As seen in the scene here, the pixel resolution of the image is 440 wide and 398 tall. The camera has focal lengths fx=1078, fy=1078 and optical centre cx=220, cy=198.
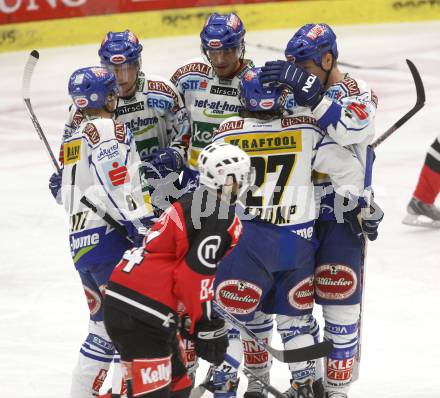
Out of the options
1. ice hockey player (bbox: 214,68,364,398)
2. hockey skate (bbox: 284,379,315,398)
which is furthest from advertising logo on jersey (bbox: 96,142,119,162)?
hockey skate (bbox: 284,379,315,398)

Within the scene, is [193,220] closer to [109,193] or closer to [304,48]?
[109,193]

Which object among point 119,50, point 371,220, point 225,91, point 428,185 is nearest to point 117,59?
Answer: point 119,50

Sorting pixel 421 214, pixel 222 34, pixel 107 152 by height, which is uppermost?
pixel 222 34

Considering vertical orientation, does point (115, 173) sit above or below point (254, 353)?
above

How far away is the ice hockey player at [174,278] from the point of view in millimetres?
3738

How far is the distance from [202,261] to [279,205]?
0.70 m

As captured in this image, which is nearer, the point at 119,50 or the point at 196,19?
the point at 119,50

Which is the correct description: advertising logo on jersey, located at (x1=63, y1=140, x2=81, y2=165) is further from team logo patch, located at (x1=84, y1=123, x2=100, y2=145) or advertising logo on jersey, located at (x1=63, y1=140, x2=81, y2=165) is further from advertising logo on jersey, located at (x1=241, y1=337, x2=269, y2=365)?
advertising logo on jersey, located at (x1=241, y1=337, x2=269, y2=365)

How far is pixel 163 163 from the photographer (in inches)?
198

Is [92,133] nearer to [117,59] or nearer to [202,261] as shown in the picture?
[117,59]

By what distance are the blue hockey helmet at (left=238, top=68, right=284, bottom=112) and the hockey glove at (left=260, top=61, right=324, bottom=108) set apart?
34 mm

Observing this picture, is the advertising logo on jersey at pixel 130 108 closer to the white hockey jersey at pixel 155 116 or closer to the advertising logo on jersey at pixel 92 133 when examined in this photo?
the white hockey jersey at pixel 155 116

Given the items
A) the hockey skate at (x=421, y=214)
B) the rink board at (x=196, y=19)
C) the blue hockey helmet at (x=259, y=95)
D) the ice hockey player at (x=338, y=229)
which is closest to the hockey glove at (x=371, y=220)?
the ice hockey player at (x=338, y=229)

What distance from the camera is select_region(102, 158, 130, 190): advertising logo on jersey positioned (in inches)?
171
